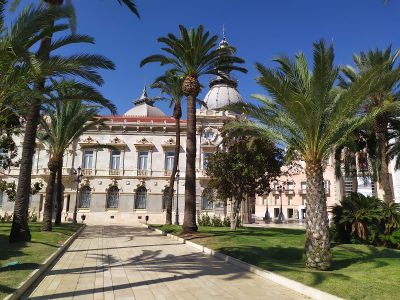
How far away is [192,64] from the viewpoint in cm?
2047

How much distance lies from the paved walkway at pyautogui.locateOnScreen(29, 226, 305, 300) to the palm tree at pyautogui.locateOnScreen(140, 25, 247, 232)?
693 centimetres

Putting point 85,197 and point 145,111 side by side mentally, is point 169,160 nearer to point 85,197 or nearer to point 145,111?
point 85,197

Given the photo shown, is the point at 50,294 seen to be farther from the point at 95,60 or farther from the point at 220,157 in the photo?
the point at 220,157

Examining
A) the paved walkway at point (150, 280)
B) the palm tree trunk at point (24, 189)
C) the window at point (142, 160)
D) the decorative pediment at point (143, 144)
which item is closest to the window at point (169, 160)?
the decorative pediment at point (143, 144)

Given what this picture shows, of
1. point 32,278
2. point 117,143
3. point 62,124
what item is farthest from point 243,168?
point 117,143

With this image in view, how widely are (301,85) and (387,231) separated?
26.4 feet

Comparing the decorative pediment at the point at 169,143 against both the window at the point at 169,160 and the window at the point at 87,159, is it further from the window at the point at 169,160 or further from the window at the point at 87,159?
the window at the point at 87,159

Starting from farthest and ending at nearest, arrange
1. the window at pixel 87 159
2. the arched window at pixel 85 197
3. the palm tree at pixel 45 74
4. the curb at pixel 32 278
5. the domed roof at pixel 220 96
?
the domed roof at pixel 220 96 → the window at pixel 87 159 → the arched window at pixel 85 197 → the palm tree at pixel 45 74 → the curb at pixel 32 278

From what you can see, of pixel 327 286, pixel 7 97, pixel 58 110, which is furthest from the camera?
pixel 58 110

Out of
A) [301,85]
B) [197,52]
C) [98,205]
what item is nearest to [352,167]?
[197,52]

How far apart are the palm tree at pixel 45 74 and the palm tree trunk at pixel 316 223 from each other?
8322mm

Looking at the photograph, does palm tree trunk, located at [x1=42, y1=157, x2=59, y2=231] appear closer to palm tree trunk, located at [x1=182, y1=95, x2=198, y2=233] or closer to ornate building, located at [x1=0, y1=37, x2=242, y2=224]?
palm tree trunk, located at [x1=182, y1=95, x2=198, y2=233]

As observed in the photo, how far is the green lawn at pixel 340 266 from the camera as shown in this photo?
751 centimetres

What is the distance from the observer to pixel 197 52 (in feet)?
66.0
